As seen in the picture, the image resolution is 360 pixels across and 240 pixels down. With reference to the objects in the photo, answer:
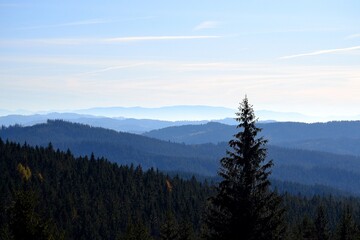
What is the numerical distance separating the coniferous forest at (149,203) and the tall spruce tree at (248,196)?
49 mm

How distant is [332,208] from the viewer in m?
198

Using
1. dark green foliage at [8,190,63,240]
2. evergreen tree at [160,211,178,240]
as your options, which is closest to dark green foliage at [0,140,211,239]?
evergreen tree at [160,211,178,240]

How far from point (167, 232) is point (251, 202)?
34969mm

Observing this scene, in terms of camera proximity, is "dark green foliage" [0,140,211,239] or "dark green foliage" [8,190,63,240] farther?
"dark green foliage" [0,140,211,239]

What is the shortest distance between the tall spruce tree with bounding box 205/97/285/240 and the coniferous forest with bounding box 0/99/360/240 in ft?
0.16

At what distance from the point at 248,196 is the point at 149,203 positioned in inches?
5152

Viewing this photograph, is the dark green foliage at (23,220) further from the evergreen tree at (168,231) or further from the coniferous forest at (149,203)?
the evergreen tree at (168,231)

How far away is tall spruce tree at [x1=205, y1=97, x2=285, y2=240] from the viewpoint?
2553cm

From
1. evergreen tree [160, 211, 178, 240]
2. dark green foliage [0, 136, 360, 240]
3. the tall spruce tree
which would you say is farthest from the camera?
dark green foliage [0, 136, 360, 240]

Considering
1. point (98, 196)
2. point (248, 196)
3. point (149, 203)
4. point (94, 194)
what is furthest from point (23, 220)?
point (94, 194)

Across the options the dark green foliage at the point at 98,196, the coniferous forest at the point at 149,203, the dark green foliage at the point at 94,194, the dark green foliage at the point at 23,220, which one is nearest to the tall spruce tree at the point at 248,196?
the coniferous forest at the point at 149,203

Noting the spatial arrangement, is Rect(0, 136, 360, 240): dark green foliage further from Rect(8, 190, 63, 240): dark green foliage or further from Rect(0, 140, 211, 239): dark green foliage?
Rect(8, 190, 63, 240): dark green foliage

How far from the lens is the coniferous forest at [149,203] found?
25.7 meters

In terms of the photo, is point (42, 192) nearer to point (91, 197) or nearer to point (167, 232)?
point (91, 197)
